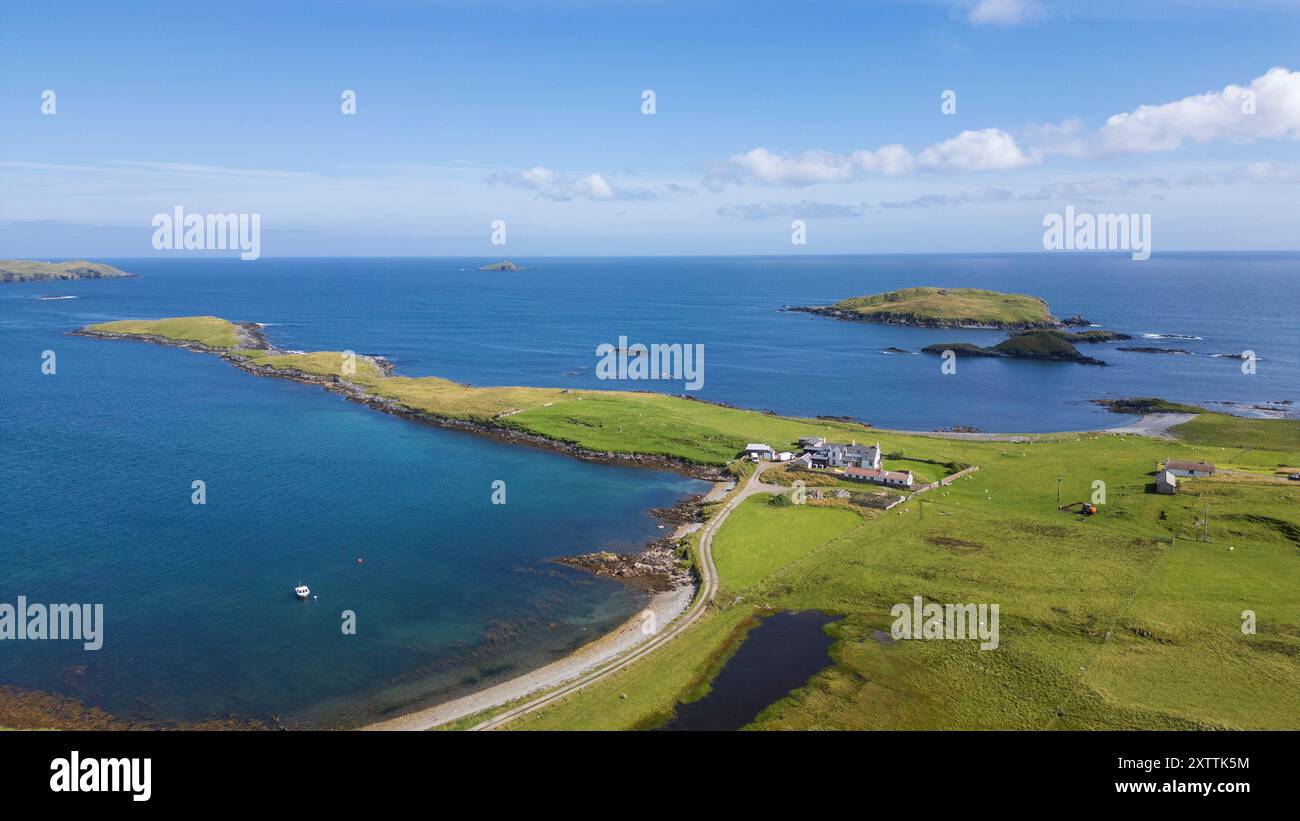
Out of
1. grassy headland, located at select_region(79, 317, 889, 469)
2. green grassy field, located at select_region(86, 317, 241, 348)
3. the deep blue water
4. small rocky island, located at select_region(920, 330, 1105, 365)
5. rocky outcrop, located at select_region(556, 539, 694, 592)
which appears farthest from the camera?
green grassy field, located at select_region(86, 317, 241, 348)

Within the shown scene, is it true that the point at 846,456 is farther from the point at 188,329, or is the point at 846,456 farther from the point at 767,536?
the point at 188,329

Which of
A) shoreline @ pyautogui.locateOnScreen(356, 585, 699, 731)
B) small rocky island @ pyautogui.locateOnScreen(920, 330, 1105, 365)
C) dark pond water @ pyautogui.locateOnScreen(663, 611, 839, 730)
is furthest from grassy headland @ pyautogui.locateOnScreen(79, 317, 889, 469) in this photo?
small rocky island @ pyautogui.locateOnScreen(920, 330, 1105, 365)

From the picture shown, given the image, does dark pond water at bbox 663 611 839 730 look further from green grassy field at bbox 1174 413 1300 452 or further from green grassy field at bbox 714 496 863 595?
green grassy field at bbox 1174 413 1300 452

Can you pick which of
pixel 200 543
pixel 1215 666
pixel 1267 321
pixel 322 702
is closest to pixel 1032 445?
pixel 1215 666

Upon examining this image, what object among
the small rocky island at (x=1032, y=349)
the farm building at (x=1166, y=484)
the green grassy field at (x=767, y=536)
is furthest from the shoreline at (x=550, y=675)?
the small rocky island at (x=1032, y=349)
